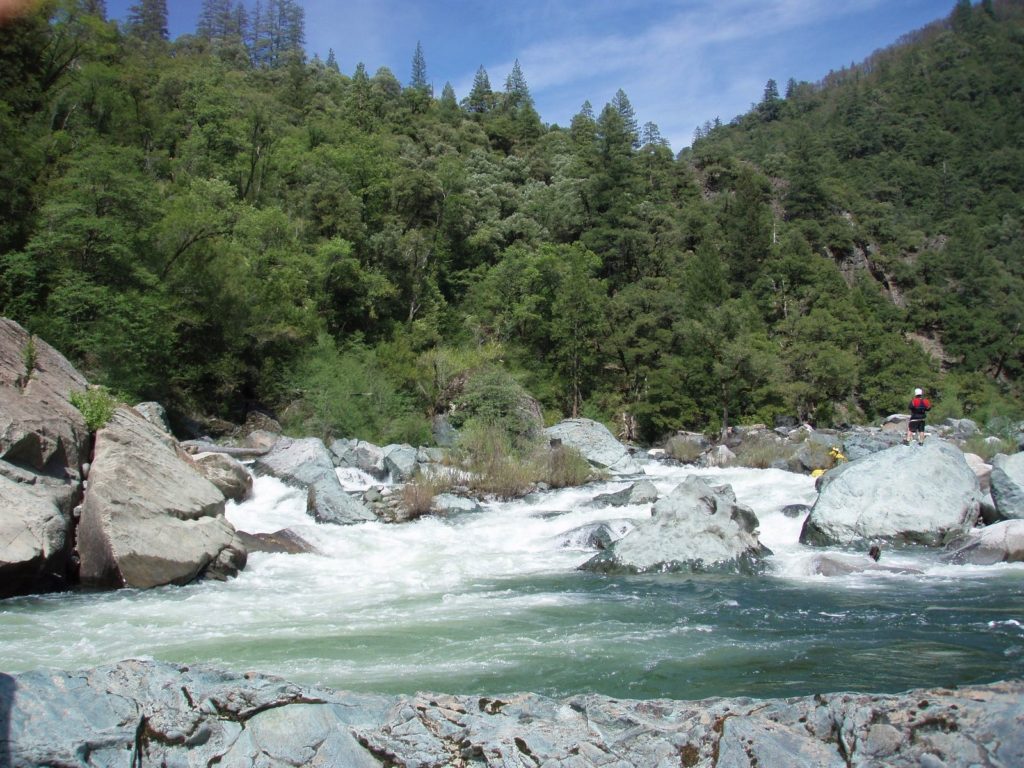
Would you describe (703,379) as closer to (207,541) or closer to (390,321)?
(390,321)

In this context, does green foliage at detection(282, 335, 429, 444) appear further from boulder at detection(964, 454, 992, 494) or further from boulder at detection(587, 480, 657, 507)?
boulder at detection(964, 454, 992, 494)

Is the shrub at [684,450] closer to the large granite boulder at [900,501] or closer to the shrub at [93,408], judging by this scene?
the large granite boulder at [900,501]

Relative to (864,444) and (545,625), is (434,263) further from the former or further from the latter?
(545,625)

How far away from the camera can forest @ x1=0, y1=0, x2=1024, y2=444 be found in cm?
2164

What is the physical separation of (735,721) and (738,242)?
161 feet

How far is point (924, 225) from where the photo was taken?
230 ft

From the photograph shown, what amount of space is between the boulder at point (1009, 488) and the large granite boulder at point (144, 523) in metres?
12.8

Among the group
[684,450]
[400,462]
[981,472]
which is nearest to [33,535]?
[400,462]

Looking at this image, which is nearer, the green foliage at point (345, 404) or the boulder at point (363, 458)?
the boulder at point (363, 458)

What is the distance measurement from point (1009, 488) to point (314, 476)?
1352cm

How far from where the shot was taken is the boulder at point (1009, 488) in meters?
12.4

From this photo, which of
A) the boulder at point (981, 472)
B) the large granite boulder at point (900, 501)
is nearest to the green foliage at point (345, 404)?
the large granite boulder at point (900, 501)

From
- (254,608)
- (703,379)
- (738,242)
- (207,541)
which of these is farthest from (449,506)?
(738,242)

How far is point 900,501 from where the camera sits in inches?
497
